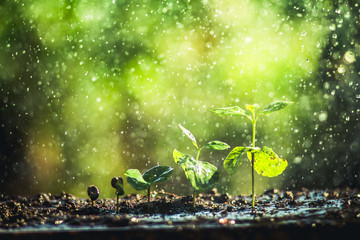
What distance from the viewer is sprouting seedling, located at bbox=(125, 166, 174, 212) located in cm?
94

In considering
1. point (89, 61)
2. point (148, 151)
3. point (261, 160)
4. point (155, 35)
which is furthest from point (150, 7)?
point (261, 160)

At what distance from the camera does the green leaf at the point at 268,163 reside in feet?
3.17

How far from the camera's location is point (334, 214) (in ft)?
2.31

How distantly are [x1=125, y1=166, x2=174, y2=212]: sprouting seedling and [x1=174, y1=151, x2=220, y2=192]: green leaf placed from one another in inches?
2.8

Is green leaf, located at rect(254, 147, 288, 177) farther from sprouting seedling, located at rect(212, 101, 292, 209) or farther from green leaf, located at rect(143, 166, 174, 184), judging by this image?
green leaf, located at rect(143, 166, 174, 184)

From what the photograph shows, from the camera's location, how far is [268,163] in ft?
3.22

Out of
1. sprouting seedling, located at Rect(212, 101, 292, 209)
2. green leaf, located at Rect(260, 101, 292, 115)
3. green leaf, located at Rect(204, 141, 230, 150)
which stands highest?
green leaf, located at Rect(260, 101, 292, 115)

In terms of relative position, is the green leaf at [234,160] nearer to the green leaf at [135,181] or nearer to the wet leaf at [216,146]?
the wet leaf at [216,146]

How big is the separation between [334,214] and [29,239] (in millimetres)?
582

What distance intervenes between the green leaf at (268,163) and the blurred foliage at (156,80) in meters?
0.98

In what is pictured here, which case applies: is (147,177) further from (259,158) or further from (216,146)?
(259,158)

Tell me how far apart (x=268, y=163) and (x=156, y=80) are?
3.57 ft

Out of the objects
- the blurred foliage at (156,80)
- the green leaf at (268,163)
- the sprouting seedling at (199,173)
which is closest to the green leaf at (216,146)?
the sprouting seedling at (199,173)

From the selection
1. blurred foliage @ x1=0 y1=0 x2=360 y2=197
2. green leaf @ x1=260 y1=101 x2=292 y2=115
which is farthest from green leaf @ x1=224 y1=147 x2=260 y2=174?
blurred foliage @ x1=0 y1=0 x2=360 y2=197
